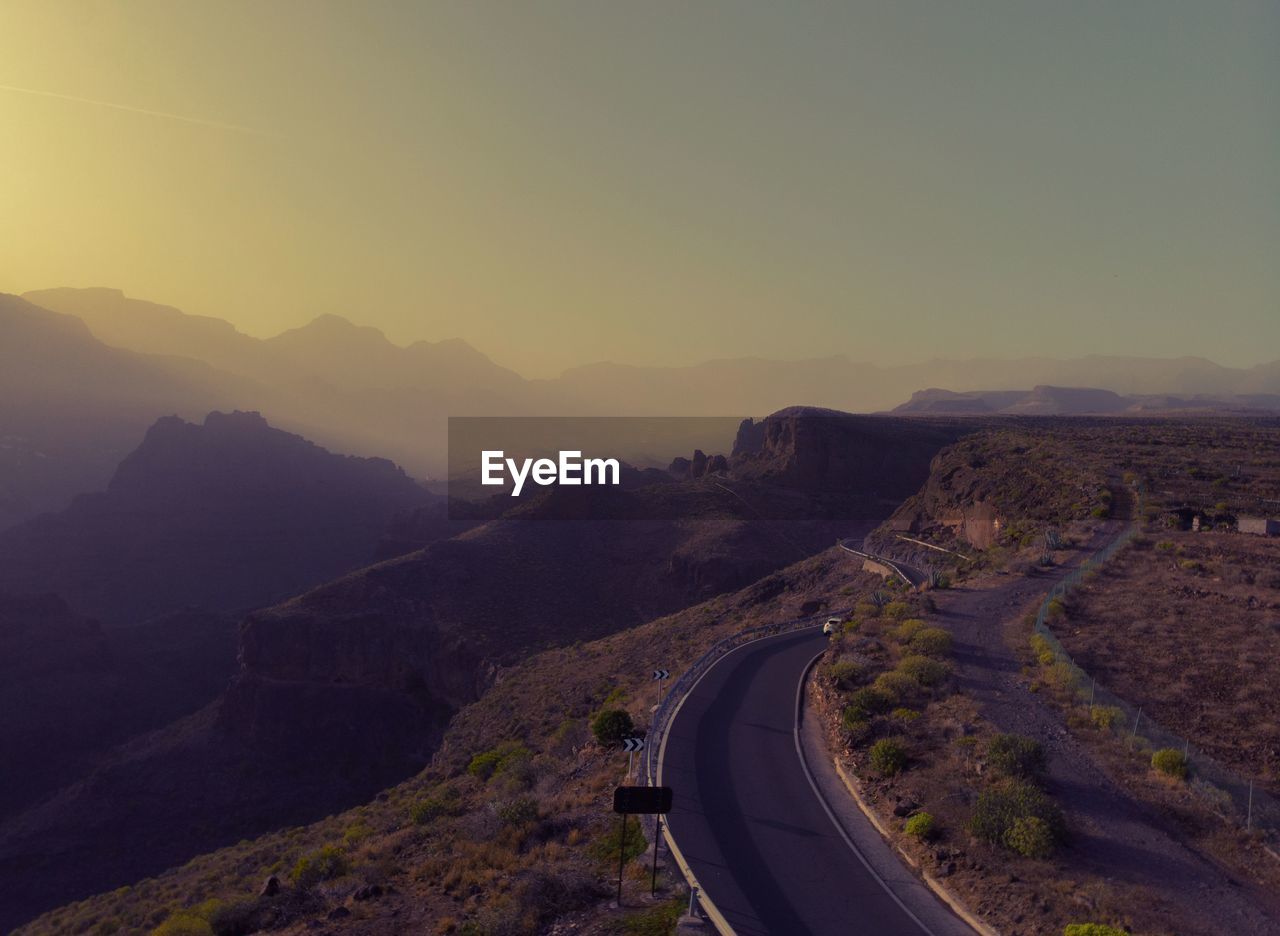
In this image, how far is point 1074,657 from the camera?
81.4 ft

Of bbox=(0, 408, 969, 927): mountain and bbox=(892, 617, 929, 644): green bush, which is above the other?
bbox=(892, 617, 929, 644): green bush

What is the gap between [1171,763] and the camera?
57.0 feet

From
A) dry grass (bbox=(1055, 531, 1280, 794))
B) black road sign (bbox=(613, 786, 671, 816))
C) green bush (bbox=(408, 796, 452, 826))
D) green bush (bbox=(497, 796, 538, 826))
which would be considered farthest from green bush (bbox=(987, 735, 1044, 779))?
green bush (bbox=(408, 796, 452, 826))

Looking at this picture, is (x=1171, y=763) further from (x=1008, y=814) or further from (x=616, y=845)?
(x=616, y=845)

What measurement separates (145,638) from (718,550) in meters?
64.8

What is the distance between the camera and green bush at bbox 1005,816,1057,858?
47.6ft

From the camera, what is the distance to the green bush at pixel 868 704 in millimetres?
21781

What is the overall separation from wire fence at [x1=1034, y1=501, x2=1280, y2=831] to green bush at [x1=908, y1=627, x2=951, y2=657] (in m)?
2.86

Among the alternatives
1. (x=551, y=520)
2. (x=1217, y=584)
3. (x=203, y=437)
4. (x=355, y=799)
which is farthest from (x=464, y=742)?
(x=203, y=437)

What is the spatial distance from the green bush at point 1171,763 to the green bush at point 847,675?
8481 millimetres

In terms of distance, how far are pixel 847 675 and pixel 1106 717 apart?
7.08 meters

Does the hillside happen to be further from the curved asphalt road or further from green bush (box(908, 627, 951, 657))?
green bush (box(908, 627, 951, 657))

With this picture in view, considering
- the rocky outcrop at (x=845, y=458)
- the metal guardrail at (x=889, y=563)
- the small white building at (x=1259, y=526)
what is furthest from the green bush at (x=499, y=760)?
the rocky outcrop at (x=845, y=458)

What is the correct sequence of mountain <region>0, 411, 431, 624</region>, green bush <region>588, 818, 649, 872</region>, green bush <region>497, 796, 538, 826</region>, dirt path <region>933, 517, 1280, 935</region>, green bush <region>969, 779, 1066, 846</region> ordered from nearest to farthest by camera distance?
dirt path <region>933, 517, 1280, 935</region> < green bush <region>969, 779, 1066, 846</region> < green bush <region>588, 818, 649, 872</region> < green bush <region>497, 796, 538, 826</region> < mountain <region>0, 411, 431, 624</region>
